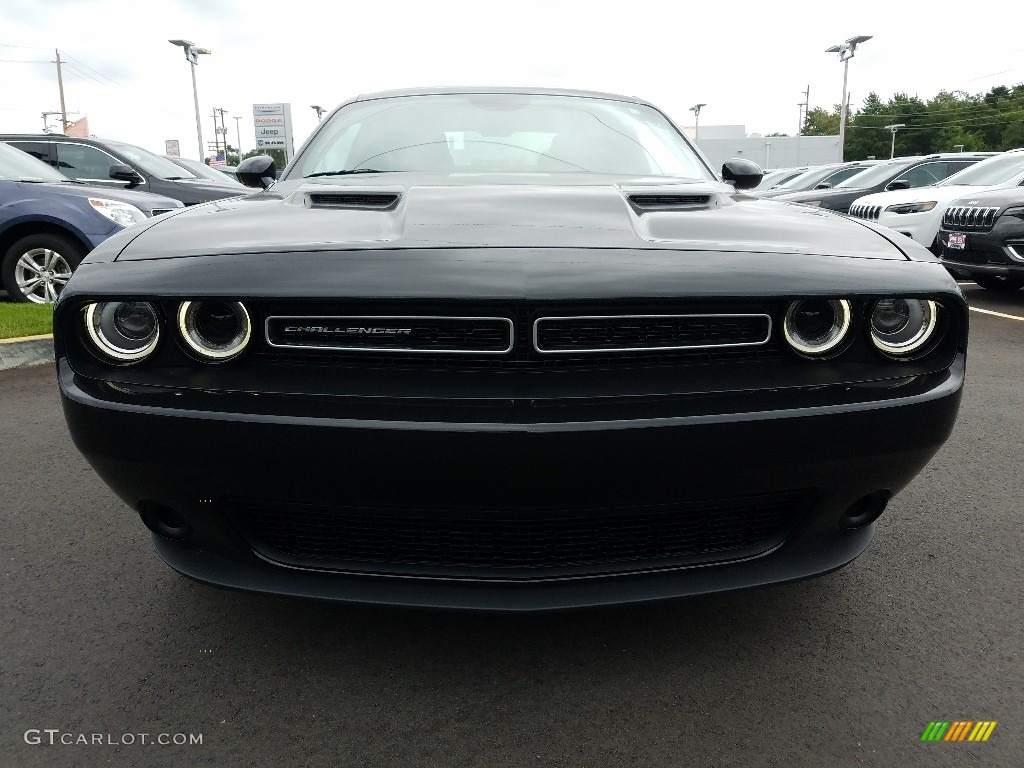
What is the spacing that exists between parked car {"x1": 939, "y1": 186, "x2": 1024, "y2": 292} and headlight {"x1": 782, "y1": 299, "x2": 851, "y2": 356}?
6.18 m

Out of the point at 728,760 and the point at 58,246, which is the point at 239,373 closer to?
the point at 728,760

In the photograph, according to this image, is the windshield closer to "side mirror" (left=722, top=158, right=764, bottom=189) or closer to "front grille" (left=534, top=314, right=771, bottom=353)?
"side mirror" (left=722, top=158, right=764, bottom=189)

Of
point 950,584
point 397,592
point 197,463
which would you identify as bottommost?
point 950,584

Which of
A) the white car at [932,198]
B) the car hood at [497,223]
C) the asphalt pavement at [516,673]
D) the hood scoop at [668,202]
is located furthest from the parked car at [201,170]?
the hood scoop at [668,202]

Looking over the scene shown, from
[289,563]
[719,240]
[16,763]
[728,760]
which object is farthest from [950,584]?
[16,763]

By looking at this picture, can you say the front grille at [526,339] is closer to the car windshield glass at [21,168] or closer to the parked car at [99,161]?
the car windshield glass at [21,168]

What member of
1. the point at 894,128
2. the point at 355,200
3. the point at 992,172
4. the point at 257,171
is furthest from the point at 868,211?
the point at 894,128

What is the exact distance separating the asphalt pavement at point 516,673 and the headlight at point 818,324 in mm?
216

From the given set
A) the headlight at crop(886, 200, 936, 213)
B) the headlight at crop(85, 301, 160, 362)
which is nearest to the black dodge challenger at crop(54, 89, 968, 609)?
the headlight at crop(85, 301, 160, 362)

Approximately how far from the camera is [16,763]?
1550 millimetres

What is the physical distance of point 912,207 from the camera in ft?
29.6

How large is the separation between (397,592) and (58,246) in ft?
19.9

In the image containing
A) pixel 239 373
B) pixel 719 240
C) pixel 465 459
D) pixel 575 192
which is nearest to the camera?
pixel 465 459

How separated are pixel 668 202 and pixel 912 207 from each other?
26.9 feet
